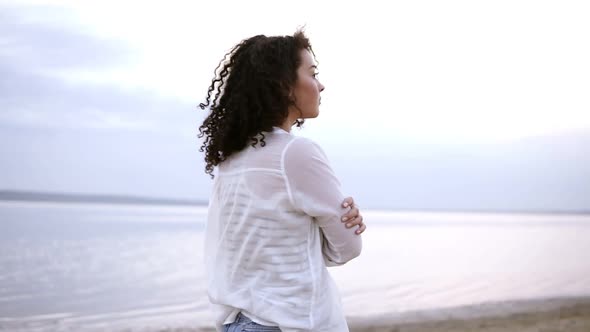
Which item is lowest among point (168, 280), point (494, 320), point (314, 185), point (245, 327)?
point (494, 320)

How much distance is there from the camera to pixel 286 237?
168 centimetres

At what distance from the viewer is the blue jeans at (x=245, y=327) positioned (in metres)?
1.71

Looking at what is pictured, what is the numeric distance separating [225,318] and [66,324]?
7.94 metres

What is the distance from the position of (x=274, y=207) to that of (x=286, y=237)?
82mm

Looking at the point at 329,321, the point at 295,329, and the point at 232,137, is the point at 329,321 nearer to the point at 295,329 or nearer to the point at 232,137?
the point at 295,329

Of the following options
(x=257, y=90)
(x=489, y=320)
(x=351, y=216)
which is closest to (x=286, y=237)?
(x=351, y=216)

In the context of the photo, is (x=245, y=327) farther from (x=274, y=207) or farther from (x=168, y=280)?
(x=168, y=280)

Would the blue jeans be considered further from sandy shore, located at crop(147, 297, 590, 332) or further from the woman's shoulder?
sandy shore, located at crop(147, 297, 590, 332)

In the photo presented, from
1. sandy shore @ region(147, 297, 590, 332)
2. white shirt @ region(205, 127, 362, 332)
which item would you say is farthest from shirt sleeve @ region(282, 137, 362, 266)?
sandy shore @ region(147, 297, 590, 332)

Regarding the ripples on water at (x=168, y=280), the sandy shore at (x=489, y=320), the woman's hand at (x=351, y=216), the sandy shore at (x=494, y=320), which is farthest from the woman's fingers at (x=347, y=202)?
the ripples on water at (x=168, y=280)

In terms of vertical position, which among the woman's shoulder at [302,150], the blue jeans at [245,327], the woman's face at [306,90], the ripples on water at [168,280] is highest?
the woman's face at [306,90]

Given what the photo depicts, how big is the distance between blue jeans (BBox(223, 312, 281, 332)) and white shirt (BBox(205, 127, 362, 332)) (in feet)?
0.06

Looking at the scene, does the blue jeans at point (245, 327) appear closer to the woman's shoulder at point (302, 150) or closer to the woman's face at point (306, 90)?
the woman's shoulder at point (302, 150)

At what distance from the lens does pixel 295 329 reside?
1.66 metres
